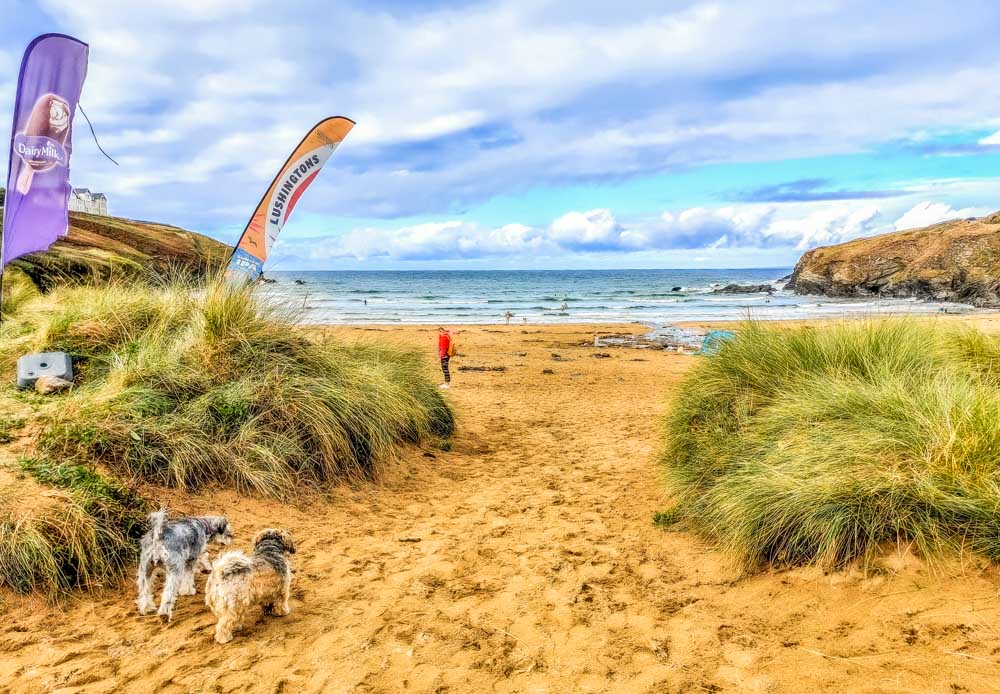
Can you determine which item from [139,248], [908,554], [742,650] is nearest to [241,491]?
[742,650]

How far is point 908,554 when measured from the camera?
3648 mm

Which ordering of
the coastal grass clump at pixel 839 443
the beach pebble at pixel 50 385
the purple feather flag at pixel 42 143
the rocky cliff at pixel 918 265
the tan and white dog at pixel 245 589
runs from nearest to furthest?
the tan and white dog at pixel 245 589 < the coastal grass clump at pixel 839 443 < the beach pebble at pixel 50 385 < the purple feather flag at pixel 42 143 < the rocky cliff at pixel 918 265

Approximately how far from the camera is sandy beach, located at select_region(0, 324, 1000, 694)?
10.3ft

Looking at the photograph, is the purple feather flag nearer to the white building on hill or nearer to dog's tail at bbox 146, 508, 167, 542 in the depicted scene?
dog's tail at bbox 146, 508, 167, 542

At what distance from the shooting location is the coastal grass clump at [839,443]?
378cm

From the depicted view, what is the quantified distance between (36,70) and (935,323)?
10295mm

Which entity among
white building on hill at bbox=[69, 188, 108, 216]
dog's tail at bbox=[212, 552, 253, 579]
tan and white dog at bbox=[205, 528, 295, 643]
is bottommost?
tan and white dog at bbox=[205, 528, 295, 643]

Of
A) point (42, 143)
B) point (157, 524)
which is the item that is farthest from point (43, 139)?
point (157, 524)

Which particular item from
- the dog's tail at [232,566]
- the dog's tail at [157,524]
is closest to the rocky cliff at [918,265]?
the dog's tail at [232,566]

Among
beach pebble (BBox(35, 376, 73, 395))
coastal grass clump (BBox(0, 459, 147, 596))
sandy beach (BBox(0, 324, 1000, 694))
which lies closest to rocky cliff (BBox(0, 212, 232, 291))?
beach pebble (BBox(35, 376, 73, 395))

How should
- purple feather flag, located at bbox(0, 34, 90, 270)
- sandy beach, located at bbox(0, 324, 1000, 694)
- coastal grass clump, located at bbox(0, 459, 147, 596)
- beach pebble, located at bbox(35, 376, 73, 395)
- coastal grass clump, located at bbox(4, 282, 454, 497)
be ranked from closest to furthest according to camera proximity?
1. sandy beach, located at bbox(0, 324, 1000, 694)
2. coastal grass clump, located at bbox(0, 459, 147, 596)
3. coastal grass clump, located at bbox(4, 282, 454, 497)
4. beach pebble, located at bbox(35, 376, 73, 395)
5. purple feather flag, located at bbox(0, 34, 90, 270)

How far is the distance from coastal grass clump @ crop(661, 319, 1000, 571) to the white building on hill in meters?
20.2

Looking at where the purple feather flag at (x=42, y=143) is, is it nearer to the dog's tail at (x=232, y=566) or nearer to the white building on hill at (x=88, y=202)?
the dog's tail at (x=232, y=566)

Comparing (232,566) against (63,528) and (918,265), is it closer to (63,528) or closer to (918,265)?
(63,528)
